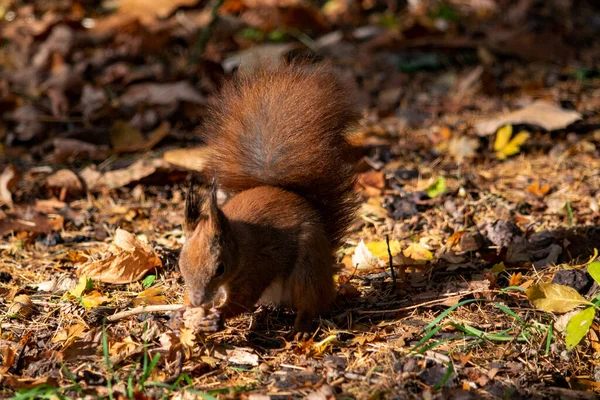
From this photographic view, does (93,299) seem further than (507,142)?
No

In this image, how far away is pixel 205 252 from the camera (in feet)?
7.06

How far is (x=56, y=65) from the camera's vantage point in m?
5.31

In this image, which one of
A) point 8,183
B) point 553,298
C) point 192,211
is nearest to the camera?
point 192,211

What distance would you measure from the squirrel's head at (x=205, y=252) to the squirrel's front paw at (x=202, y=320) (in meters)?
0.06

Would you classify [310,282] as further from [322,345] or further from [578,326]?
[578,326]

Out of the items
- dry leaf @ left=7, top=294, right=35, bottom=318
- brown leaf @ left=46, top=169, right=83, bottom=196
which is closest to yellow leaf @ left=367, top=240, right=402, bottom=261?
dry leaf @ left=7, top=294, right=35, bottom=318

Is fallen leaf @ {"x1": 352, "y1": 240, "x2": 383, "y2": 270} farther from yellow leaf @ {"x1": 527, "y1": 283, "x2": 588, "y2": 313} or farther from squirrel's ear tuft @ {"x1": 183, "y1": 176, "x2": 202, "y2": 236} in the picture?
squirrel's ear tuft @ {"x1": 183, "y1": 176, "x2": 202, "y2": 236}

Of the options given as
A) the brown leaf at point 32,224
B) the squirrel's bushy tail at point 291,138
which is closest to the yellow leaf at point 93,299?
the squirrel's bushy tail at point 291,138

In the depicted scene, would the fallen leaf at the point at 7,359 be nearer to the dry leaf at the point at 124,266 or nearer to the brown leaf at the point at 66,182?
the dry leaf at the point at 124,266

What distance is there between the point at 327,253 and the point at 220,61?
2923 millimetres

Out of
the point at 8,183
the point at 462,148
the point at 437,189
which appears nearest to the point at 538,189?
the point at 437,189

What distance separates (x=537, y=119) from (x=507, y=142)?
0.69 ft

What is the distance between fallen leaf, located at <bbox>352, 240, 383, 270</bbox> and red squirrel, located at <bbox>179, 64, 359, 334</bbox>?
11.6 inches

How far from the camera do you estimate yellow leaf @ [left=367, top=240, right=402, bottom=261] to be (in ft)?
9.62
